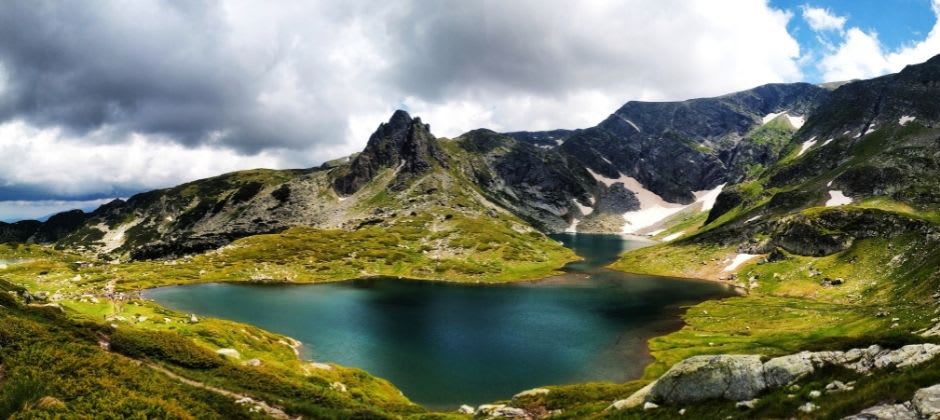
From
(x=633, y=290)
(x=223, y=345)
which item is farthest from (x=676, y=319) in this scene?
(x=223, y=345)

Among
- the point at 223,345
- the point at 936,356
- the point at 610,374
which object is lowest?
the point at 610,374

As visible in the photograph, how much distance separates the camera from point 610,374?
8419 centimetres

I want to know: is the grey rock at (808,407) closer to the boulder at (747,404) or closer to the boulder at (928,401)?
the boulder at (747,404)

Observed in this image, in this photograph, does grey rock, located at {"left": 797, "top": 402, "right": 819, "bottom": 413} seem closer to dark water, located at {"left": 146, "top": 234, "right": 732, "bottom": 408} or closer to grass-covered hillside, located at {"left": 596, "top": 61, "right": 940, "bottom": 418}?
grass-covered hillside, located at {"left": 596, "top": 61, "right": 940, "bottom": 418}

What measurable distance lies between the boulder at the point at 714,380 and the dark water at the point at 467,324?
41.8m

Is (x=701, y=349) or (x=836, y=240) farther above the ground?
(x=836, y=240)

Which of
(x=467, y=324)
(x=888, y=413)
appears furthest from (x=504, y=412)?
(x=467, y=324)

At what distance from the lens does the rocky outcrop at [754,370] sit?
86.0ft

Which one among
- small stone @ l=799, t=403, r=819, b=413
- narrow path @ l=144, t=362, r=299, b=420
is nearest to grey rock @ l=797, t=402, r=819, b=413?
small stone @ l=799, t=403, r=819, b=413

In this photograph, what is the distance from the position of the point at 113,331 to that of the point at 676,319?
117 meters

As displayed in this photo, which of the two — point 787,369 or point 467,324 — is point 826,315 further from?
point 787,369

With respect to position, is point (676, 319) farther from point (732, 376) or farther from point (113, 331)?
point (113, 331)

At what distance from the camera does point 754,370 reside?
30203 mm

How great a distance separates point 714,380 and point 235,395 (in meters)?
36.6
